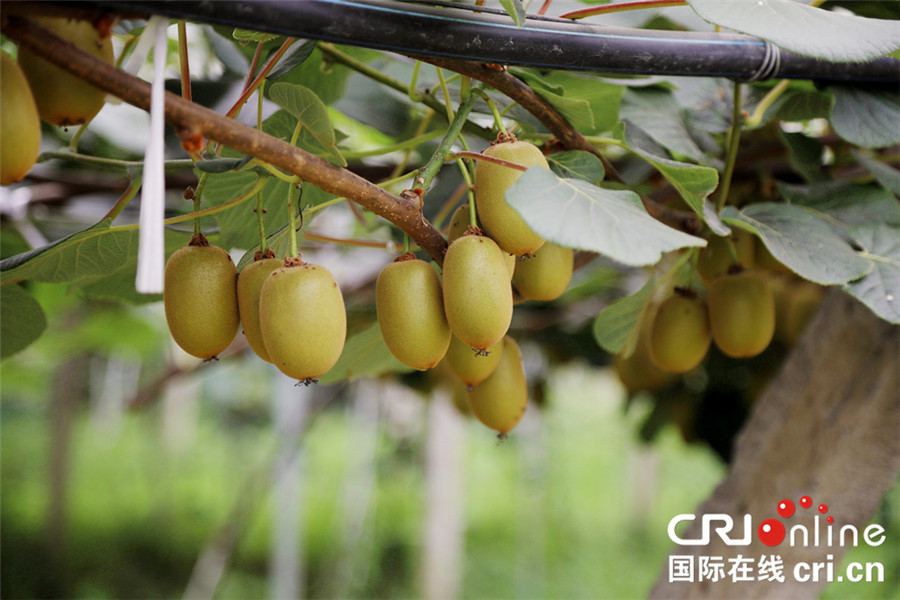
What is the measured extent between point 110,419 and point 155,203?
8.42 m

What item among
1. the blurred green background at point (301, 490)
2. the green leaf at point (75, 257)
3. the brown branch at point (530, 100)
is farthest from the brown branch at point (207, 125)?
the blurred green background at point (301, 490)

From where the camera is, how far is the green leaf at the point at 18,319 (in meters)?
0.76

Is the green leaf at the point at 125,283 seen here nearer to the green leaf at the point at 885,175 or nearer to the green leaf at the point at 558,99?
the green leaf at the point at 558,99

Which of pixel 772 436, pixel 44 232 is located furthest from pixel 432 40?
pixel 44 232

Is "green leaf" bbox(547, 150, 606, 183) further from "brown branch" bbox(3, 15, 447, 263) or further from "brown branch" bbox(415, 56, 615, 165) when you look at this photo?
"brown branch" bbox(3, 15, 447, 263)

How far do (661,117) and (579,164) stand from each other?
249 millimetres

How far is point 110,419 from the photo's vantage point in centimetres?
795

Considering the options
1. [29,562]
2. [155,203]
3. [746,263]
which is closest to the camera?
[155,203]

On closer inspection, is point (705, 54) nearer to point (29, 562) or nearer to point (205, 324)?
point (205, 324)

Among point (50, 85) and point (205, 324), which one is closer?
point (50, 85)

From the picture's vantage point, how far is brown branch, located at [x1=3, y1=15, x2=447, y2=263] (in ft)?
1.33

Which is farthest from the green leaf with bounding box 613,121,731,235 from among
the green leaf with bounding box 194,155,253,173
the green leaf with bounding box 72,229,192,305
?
the green leaf with bounding box 72,229,192,305

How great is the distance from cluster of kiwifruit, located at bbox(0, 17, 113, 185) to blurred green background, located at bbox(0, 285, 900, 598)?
57.6 inches

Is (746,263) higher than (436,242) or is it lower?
lower
